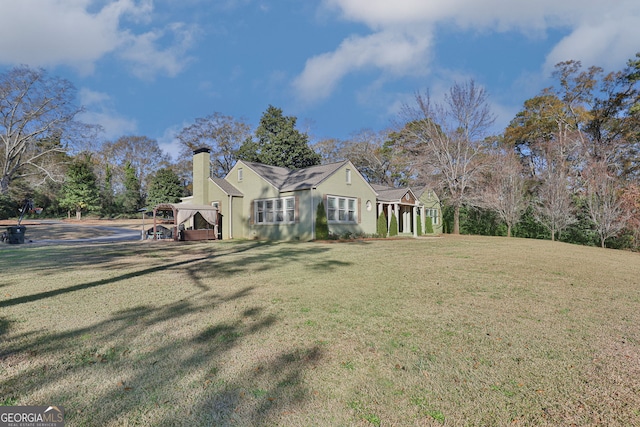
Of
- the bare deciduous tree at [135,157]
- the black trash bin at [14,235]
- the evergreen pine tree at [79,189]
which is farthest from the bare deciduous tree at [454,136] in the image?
the bare deciduous tree at [135,157]

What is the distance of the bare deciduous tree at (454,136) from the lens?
25.4 m

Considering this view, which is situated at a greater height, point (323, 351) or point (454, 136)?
point (454, 136)

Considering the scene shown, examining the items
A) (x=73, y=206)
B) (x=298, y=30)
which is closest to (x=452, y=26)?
(x=298, y=30)

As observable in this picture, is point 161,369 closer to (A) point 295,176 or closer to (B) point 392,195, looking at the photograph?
(A) point 295,176

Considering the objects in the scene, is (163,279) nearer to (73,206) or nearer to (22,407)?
(22,407)

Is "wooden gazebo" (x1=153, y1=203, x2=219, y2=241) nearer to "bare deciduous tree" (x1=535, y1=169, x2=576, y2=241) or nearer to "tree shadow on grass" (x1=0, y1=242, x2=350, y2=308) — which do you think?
"tree shadow on grass" (x1=0, y1=242, x2=350, y2=308)

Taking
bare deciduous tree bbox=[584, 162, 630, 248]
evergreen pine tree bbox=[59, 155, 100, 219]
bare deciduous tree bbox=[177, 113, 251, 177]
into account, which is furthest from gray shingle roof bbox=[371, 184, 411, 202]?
evergreen pine tree bbox=[59, 155, 100, 219]

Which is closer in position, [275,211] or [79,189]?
[275,211]

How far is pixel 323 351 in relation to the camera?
137 inches

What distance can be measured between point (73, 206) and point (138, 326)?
144 feet

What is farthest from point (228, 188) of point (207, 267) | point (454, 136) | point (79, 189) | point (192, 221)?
point (79, 189)

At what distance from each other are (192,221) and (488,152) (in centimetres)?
2428

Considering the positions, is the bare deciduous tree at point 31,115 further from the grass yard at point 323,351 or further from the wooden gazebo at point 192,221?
the grass yard at point 323,351

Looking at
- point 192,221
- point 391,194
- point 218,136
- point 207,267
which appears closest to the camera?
point 207,267
